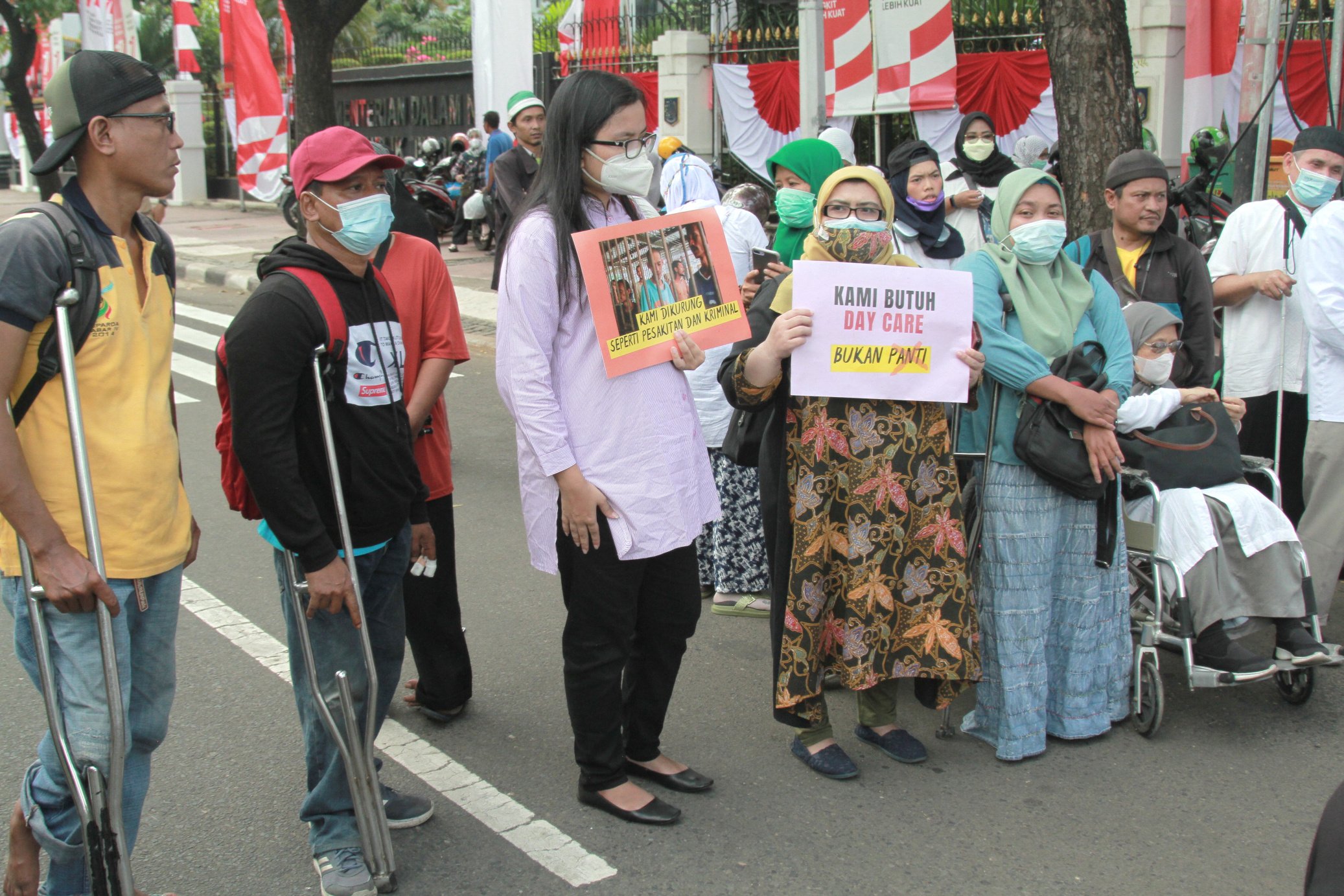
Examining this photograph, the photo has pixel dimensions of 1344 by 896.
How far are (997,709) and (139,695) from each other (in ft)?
7.97

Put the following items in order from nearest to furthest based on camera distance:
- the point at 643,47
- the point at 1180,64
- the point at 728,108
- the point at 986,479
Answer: the point at 986,479 < the point at 1180,64 < the point at 728,108 < the point at 643,47

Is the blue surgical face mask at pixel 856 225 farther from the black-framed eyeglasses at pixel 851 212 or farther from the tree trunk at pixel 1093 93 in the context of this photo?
the tree trunk at pixel 1093 93

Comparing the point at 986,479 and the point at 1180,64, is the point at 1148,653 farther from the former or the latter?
the point at 1180,64

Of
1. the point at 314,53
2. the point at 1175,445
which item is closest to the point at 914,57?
the point at 314,53

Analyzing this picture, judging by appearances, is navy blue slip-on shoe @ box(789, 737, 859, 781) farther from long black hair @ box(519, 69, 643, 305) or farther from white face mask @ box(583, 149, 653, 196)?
white face mask @ box(583, 149, 653, 196)

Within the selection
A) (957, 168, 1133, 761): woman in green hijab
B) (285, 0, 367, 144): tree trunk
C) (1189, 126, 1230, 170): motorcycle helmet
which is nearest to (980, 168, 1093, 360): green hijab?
(957, 168, 1133, 761): woman in green hijab

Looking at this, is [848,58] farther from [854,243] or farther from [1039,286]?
[854,243]

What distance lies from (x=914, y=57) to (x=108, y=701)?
33.8 feet

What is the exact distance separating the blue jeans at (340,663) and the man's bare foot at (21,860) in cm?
61

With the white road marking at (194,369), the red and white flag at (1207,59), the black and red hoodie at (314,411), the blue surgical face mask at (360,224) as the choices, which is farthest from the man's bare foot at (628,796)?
the red and white flag at (1207,59)

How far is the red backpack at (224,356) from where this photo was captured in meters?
2.80

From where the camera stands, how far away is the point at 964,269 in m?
3.81

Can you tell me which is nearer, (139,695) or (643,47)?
(139,695)

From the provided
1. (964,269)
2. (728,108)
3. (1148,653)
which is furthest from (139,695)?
(728,108)
